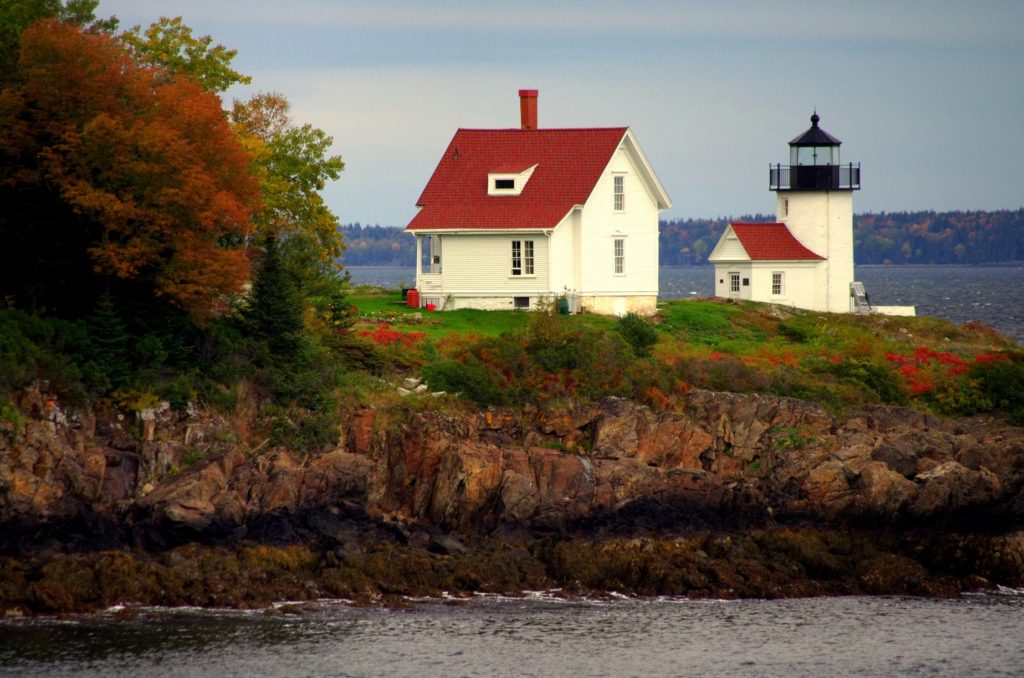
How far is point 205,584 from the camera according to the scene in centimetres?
2873

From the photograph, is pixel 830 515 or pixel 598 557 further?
pixel 830 515

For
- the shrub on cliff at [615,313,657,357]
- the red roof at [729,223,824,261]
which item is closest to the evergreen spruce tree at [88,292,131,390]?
the shrub on cliff at [615,313,657,357]

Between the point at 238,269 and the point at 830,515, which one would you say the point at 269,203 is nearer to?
the point at 238,269

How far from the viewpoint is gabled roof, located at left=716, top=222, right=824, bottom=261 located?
55312 mm

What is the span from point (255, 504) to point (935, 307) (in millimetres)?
68204

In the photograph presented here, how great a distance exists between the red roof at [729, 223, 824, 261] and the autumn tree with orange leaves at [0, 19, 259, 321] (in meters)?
25.1

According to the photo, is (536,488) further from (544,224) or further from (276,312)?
(544,224)

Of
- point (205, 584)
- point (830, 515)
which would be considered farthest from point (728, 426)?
point (205, 584)

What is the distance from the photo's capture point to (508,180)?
1924 inches

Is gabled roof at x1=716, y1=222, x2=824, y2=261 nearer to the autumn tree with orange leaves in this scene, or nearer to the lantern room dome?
the lantern room dome

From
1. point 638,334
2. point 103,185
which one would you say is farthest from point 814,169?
point 103,185

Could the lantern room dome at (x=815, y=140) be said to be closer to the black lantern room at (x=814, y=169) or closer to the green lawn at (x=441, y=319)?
the black lantern room at (x=814, y=169)

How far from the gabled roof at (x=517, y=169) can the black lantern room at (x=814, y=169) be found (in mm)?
9311

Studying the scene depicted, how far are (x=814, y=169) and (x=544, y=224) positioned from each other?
1443cm
